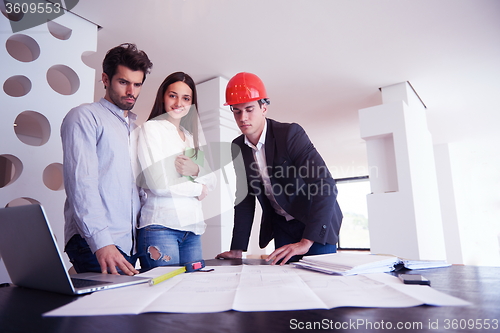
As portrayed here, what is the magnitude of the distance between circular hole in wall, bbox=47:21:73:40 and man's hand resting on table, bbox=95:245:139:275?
2.24 m

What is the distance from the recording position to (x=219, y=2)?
2.66 meters

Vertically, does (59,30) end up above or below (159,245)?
above

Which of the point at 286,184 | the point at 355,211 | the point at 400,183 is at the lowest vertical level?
the point at 355,211

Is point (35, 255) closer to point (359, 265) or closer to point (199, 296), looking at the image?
point (199, 296)

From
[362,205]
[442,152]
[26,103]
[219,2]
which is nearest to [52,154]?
[26,103]

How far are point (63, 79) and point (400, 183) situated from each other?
381cm

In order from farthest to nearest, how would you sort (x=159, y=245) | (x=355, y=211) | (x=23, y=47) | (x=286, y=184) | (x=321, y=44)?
(x=355, y=211), (x=321, y=44), (x=23, y=47), (x=286, y=184), (x=159, y=245)

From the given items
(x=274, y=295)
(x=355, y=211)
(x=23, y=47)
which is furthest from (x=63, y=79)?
(x=355, y=211)

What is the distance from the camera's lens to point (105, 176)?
1334 millimetres

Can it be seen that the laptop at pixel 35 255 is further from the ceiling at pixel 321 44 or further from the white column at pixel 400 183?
the white column at pixel 400 183

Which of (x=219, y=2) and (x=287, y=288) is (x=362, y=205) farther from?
(x=287, y=288)

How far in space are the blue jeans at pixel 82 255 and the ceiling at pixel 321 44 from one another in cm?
211

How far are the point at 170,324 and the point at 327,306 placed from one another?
9.5 inches

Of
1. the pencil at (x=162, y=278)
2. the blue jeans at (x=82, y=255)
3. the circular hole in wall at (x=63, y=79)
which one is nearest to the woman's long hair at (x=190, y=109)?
the blue jeans at (x=82, y=255)
